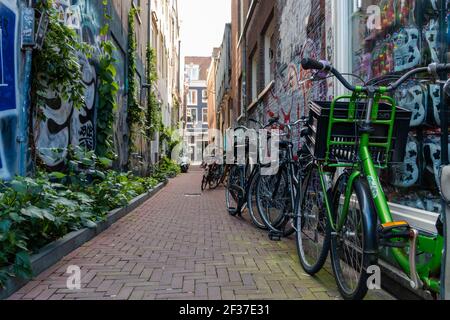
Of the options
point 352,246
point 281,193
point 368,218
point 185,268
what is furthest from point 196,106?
point 368,218

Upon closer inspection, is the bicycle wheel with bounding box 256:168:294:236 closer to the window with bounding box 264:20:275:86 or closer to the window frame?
the window with bounding box 264:20:275:86

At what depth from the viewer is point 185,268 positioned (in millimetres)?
3438

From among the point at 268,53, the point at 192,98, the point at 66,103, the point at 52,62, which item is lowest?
the point at 66,103

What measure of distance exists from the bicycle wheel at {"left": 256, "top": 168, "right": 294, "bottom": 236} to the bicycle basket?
1.60 meters

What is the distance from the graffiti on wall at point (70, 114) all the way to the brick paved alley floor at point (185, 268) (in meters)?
1.37

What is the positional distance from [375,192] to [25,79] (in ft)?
12.3

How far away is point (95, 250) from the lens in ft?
13.3

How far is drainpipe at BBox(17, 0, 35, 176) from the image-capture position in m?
4.28

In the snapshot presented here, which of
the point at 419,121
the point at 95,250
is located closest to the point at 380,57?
the point at 419,121

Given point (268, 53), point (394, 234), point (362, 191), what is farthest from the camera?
point (268, 53)

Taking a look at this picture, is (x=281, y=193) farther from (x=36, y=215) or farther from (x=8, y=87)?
(x=8, y=87)

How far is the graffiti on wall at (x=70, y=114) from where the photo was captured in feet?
17.2
